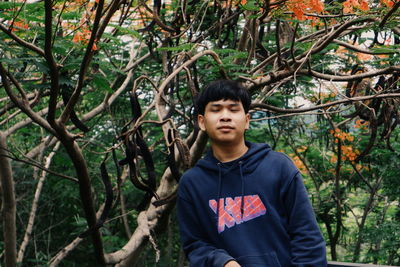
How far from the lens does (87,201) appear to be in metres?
4.00

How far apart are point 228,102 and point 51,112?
136 cm

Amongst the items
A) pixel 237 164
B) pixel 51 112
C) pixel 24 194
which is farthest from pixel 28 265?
pixel 237 164

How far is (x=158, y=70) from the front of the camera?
582 cm

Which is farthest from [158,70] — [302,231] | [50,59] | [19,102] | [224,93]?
[302,231]

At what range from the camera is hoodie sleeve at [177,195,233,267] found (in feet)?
6.88

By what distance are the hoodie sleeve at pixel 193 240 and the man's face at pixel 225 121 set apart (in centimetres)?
29

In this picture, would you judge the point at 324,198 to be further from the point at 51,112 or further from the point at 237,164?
the point at 237,164

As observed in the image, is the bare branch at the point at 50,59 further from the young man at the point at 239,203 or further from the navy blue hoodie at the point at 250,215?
the navy blue hoodie at the point at 250,215

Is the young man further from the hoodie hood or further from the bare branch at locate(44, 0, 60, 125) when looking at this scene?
the bare branch at locate(44, 0, 60, 125)

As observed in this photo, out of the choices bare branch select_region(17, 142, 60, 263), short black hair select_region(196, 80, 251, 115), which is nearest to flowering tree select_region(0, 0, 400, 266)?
bare branch select_region(17, 142, 60, 263)

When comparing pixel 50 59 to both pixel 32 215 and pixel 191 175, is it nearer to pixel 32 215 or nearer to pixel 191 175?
pixel 191 175

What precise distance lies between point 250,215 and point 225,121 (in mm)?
377

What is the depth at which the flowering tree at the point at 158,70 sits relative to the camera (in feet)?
10.1

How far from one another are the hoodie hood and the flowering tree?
1.85 feet
